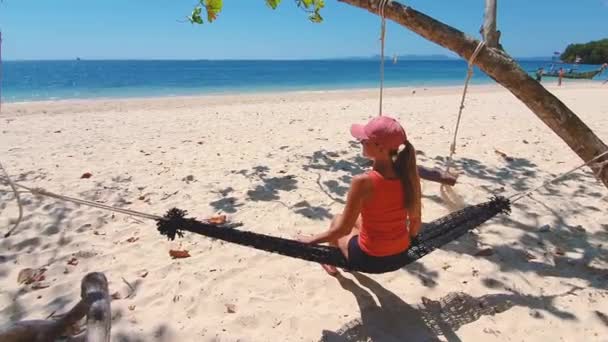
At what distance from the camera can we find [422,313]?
217 cm

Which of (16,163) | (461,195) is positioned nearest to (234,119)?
(16,163)

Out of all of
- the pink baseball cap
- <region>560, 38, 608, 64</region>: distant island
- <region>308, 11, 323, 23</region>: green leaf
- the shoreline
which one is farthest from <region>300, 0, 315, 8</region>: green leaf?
<region>560, 38, 608, 64</region>: distant island

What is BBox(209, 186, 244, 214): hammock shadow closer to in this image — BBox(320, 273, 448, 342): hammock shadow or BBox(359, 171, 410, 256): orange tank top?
BBox(320, 273, 448, 342): hammock shadow

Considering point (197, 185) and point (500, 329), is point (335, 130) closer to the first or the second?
point (197, 185)

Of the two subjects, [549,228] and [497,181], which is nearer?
[549,228]

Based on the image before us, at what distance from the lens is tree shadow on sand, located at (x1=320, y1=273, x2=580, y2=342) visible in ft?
6.62

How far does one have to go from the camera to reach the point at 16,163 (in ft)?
15.7

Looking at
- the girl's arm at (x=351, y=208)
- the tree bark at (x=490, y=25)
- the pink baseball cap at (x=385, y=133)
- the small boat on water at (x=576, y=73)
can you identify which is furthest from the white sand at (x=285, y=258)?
the tree bark at (x=490, y=25)

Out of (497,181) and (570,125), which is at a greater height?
(570,125)

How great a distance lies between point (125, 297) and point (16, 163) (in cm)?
370

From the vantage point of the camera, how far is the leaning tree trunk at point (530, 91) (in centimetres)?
232

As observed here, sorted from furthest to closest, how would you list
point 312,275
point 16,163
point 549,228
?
1. point 16,163
2. point 549,228
3. point 312,275

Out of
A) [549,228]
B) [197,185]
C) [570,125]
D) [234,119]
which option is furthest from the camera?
[234,119]

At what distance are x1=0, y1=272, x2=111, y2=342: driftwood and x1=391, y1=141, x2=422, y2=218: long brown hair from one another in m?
1.44
